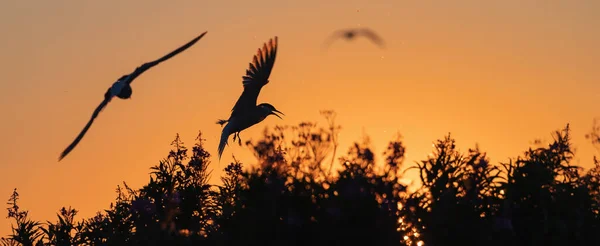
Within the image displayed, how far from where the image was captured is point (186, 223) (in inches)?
955

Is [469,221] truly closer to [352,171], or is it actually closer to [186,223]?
[352,171]

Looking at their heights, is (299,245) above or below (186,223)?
below

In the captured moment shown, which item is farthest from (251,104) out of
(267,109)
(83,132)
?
(83,132)

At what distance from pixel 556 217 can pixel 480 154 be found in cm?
154

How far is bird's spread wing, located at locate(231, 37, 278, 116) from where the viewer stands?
94.6 ft

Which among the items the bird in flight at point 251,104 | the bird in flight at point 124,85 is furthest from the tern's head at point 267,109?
the bird in flight at point 124,85

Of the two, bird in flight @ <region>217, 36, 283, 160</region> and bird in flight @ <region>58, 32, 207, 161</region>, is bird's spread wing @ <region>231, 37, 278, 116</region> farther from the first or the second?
bird in flight @ <region>58, 32, 207, 161</region>

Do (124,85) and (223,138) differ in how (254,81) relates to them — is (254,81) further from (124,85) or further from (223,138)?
(124,85)

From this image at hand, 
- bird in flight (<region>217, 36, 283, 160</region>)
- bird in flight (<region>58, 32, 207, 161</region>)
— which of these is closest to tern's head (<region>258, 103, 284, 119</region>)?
bird in flight (<region>217, 36, 283, 160</region>)

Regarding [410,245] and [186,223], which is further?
[186,223]

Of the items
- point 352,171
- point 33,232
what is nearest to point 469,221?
point 352,171

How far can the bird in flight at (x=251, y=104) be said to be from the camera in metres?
28.6

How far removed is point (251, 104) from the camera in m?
28.9

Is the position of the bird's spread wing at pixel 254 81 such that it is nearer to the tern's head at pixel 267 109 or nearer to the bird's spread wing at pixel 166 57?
the tern's head at pixel 267 109
